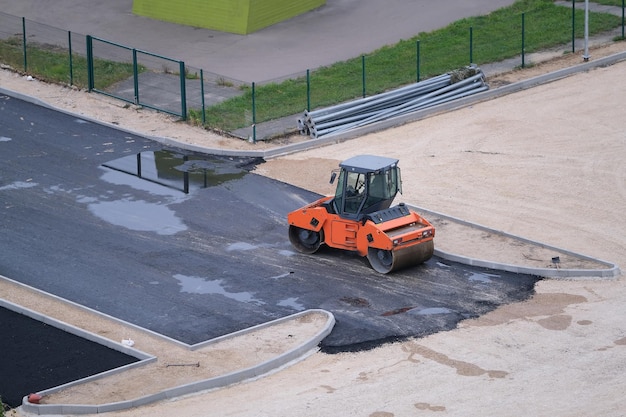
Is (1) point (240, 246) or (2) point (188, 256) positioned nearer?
→ (2) point (188, 256)

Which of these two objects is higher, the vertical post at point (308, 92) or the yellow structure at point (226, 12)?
the yellow structure at point (226, 12)

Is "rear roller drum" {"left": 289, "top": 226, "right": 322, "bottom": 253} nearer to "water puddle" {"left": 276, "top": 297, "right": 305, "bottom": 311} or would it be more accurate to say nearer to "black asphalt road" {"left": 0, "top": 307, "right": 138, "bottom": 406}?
"water puddle" {"left": 276, "top": 297, "right": 305, "bottom": 311}

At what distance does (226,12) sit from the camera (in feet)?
152

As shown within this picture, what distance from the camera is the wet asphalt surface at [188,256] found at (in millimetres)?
25312

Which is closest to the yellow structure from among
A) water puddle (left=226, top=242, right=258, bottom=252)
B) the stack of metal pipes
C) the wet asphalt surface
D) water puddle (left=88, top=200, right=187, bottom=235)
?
the stack of metal pipes

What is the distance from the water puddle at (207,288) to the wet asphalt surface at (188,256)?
0.04 metres

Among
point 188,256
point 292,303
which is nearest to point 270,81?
point 188,256

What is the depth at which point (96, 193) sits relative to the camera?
106 ft

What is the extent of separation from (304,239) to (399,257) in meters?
2.66

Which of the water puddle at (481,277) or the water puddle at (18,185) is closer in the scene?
the water puddle at (481,277)

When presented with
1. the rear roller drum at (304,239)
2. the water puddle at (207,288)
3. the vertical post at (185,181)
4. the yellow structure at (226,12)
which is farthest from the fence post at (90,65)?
the water puddle at (207,288)

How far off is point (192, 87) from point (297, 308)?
608 inches

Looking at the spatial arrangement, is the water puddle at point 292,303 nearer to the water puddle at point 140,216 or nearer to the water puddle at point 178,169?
the water puddle at point 140,216

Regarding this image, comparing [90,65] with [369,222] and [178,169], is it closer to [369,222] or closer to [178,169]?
[178,169]
